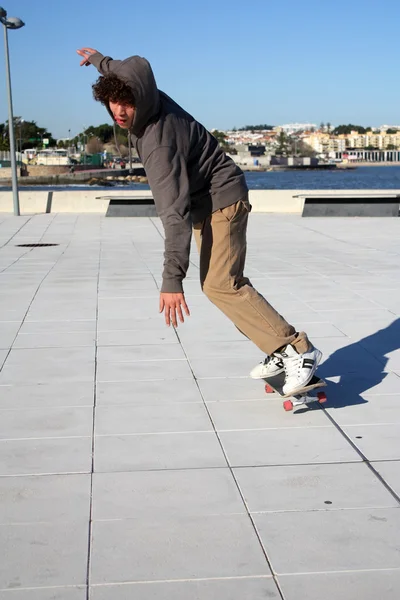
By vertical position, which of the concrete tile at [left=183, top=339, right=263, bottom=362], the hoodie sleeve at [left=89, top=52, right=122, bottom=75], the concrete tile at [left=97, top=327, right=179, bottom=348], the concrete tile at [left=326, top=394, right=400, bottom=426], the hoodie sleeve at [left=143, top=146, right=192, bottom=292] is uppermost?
the hoodie sleeve at [left=89, top=52, right=122, bottom=75]

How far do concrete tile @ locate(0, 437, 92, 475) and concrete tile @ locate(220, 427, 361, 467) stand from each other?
68 centimetres

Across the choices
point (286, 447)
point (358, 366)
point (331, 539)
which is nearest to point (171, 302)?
point (286, 447)

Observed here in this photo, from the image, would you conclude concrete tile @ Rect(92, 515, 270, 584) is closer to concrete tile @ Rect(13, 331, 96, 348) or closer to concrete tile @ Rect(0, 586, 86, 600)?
concrete tile @ Rect(0, 586, 86, 600)

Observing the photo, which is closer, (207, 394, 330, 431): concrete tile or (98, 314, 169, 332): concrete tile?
(207, 394, 330, 431): concrete tile

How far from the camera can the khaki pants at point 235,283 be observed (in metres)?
4.49

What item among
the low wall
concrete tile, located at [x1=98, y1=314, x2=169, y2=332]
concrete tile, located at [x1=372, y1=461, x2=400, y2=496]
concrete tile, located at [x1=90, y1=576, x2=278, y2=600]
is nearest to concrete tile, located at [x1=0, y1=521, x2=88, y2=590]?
concrete tile, located at [x1=90, y1=576, x2=278, y2=600]

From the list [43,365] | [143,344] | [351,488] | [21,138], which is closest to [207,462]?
[351,488]

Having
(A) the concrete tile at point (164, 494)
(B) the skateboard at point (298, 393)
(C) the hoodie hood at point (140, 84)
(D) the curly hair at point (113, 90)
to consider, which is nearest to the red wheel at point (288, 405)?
(B) the skateboard at point (298, 393)

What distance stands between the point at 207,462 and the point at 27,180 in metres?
113

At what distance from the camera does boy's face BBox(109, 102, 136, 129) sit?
Result: 4062 millimetres

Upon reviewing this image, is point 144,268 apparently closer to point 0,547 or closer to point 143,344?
point 143,344

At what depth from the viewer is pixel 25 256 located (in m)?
12.5

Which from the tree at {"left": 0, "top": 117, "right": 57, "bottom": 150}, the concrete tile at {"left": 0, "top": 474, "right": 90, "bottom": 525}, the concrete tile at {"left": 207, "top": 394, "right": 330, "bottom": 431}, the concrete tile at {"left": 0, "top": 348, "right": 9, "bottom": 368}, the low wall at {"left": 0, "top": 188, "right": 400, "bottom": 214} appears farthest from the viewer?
the tree at {"left": 0, "top": 117, "right": 57, "bottom": 150}

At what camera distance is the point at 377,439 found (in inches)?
162
